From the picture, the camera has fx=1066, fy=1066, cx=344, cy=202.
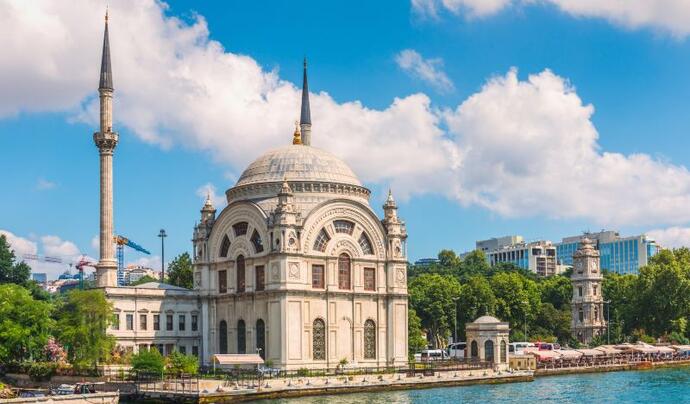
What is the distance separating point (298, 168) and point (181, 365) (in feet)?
57.5

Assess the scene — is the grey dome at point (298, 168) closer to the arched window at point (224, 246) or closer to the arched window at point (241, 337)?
the arched window at point (224, 246)

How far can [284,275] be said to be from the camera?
70375 mm

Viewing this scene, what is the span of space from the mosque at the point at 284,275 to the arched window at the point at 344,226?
0.07 meters

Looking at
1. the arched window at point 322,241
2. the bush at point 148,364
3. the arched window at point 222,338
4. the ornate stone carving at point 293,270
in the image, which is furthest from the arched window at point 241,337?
the bush at point 148,364

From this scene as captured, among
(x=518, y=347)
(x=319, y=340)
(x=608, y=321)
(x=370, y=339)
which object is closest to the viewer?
Result: (x=319, y=340)

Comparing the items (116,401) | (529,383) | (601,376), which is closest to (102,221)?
(116,401)

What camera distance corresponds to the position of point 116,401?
176 ft

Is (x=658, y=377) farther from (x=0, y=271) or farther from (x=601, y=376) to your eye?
(x=0, y=271)

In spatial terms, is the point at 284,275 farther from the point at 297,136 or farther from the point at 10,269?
the point at 10,269

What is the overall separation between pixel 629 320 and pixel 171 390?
66.0 metres

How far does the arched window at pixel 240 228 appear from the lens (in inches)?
2987

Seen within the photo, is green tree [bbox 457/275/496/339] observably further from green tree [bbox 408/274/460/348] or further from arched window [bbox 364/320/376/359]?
arched window [bbox 364/320/376/359]

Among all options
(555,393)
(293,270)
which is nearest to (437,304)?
(293,270)

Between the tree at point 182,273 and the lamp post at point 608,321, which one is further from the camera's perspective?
the lamp post at point 608,321
